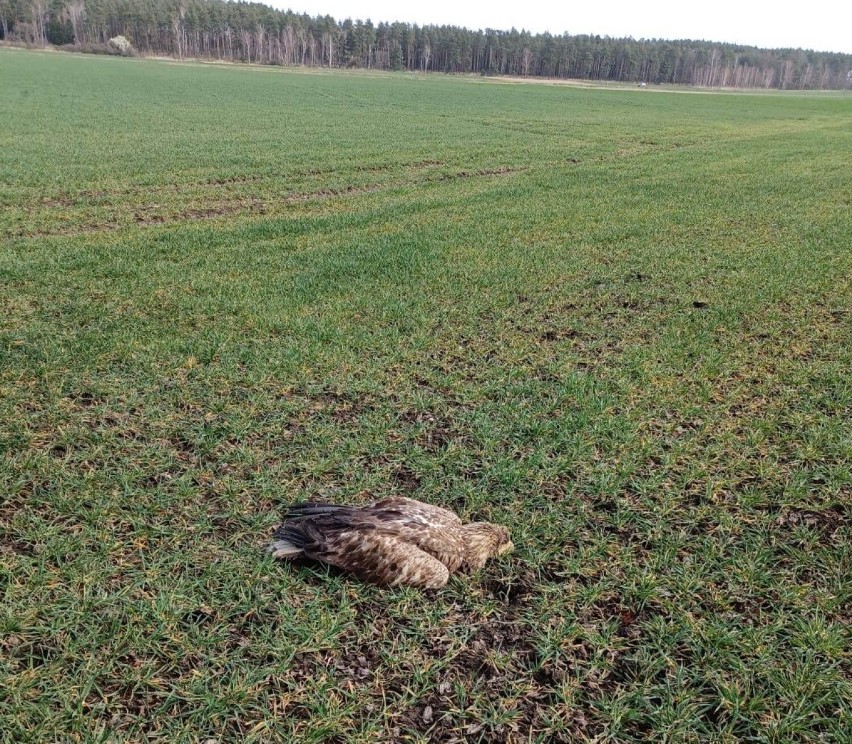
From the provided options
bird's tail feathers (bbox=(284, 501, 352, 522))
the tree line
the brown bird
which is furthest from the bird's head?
the tree line

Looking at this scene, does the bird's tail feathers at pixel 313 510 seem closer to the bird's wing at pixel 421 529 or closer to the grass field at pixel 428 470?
the bird's wing at pixel 421 529

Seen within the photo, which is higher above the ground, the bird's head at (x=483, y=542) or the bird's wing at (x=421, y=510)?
the bird's wing at (x=421, y=510)

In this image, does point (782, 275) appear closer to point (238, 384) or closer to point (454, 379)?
point (454, 379)

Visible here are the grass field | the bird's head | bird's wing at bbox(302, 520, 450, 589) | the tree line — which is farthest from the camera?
the tree line

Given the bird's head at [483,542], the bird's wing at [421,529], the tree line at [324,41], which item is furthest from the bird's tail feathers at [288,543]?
the tree line at [324,41]

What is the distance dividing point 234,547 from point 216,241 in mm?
8544

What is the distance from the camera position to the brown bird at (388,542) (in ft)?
11.9

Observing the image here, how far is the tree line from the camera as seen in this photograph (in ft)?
376

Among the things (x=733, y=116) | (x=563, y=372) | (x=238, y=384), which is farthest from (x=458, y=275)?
(x=733, y=116)

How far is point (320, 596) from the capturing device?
3.56 meters

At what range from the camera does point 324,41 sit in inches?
4744

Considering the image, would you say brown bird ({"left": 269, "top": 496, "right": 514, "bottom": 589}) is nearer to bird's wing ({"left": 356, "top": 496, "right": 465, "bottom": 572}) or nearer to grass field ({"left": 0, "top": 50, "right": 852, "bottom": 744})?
bird's wing ({"left": 356, "top": 496, "right": 465, "bottom": 572})

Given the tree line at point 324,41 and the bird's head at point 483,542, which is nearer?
the bird's head at point 483,542

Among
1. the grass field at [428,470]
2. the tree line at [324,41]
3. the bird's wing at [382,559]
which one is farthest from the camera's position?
the tree line at [324,41]
